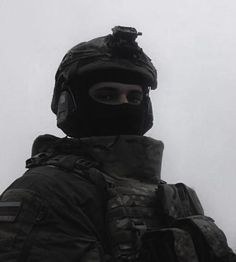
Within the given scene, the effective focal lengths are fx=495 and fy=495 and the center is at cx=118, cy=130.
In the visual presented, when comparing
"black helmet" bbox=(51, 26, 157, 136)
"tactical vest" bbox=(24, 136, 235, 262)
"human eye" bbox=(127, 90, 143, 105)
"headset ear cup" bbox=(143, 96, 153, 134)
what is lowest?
"tactical vest" bbox=(24, 136, 235, 262)

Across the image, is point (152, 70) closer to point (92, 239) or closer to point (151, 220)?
point (151, 220)

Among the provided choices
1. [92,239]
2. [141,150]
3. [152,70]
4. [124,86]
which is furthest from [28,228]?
[152,70]

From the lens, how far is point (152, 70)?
452 centimetres

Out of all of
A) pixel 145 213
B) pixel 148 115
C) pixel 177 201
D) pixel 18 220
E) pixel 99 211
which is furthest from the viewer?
pixel 148 115

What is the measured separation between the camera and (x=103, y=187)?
11.7 ft

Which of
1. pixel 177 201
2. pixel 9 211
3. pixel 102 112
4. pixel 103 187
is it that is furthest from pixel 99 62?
pixel 9 211

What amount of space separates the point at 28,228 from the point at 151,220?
98 centimetres

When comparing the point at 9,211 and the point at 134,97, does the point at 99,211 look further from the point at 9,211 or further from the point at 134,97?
the point at 134,97

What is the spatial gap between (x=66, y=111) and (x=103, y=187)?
95 centimetres

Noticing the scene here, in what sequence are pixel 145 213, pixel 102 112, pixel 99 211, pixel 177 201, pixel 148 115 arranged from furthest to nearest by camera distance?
pixel 148 115, pixel 102 112, pixel 177 201, pixel 145 213, pixel 99 211

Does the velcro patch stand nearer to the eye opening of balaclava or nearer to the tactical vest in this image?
the tactical vest

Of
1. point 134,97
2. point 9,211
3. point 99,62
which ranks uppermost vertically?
point 99,62

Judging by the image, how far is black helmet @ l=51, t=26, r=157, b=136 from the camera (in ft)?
13.7

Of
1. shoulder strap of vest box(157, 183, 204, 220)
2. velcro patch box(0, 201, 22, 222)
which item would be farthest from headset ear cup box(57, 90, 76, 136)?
velcro patch box(0, 201, 22, 222)
